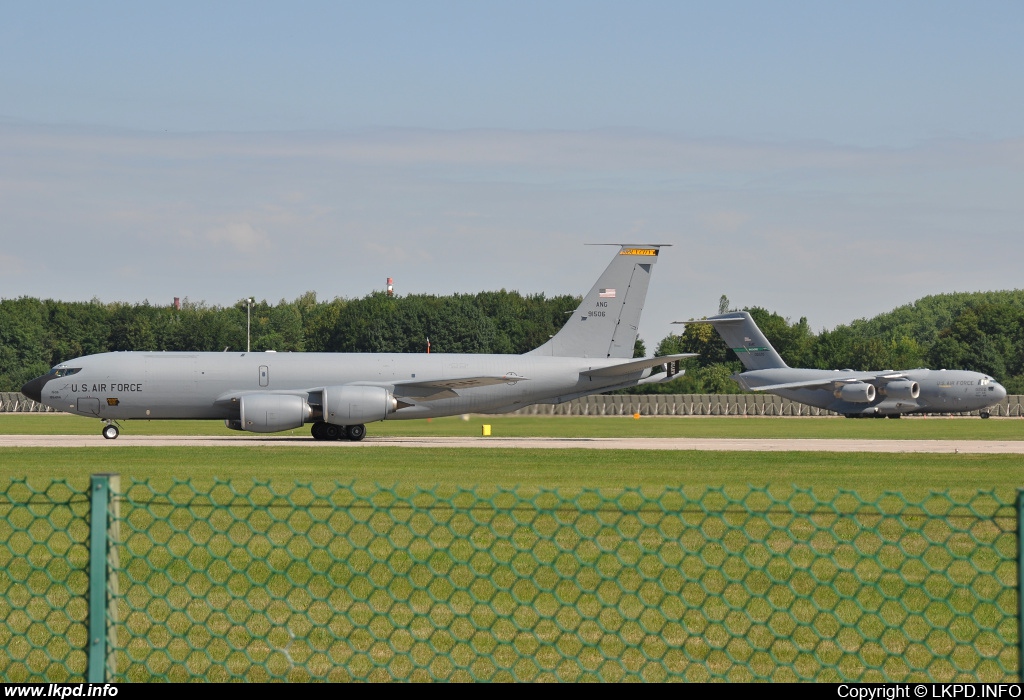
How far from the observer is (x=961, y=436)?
49.7m

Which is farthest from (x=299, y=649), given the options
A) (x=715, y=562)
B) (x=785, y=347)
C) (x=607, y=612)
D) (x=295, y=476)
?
(x=785, y=347)

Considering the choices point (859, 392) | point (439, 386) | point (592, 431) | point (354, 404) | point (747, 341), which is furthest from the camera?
point (747, 341)

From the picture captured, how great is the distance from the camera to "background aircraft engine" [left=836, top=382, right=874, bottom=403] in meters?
70.1

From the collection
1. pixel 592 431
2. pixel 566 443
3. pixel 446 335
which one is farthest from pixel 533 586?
pixel 446 335

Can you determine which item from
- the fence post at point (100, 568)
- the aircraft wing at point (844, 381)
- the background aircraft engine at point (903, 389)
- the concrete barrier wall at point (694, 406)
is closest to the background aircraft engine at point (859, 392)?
the aircraft wing at point (844, 381)

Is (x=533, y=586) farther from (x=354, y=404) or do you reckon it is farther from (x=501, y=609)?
(x=354, y=404)

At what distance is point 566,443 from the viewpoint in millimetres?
41312

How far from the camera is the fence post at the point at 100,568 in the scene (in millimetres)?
6426

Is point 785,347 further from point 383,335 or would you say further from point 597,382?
point 597,382

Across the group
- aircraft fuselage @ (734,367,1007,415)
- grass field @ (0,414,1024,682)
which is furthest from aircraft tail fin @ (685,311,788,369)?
grass field @ (0,414,1024,682)

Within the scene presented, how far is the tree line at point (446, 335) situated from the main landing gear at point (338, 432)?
240 feet

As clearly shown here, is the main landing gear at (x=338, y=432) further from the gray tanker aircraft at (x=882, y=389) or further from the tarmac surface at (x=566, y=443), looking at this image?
the gray tanker aircraft at (x=882, y=389)

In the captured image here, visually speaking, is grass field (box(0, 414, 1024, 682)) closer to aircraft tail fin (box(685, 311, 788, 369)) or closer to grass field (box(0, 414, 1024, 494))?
grass field (box(0, 414, 1024, 494))

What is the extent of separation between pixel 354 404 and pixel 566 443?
7594 mm
